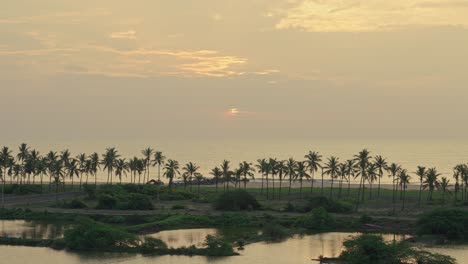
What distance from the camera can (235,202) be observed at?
99625 mm

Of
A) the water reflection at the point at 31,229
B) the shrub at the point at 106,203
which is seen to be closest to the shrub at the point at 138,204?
the shrub at the point at 106,203

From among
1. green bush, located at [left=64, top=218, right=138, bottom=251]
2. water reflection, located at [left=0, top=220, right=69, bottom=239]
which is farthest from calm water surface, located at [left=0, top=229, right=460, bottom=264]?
water reflection, located at [left=0, top=220, right=69, bottom=239]

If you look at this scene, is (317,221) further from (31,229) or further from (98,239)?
(31,229)

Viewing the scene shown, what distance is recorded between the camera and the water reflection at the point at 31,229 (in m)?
78.0

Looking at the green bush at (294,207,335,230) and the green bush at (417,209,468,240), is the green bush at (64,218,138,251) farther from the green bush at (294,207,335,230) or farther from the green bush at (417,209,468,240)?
the green bush at (417,209,468,240)

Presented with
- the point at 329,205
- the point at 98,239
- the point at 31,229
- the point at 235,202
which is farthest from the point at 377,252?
the point at 31,229

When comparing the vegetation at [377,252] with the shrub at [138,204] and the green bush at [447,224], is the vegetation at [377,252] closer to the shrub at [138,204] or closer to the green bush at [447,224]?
the green bush at [447,224]

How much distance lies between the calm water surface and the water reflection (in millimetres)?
7895

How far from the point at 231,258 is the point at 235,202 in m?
35.8

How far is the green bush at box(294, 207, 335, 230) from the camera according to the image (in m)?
85.0

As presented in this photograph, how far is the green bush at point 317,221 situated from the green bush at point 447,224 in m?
12.9

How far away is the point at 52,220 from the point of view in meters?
92.1

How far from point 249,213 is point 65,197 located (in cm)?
3800

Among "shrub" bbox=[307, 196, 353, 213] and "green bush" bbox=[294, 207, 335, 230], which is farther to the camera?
"shrub" bbox=[307, 196, 353, 213]
